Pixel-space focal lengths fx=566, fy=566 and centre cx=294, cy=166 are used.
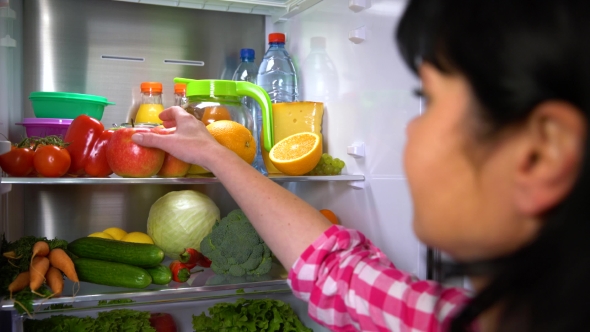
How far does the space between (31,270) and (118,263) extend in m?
0.19

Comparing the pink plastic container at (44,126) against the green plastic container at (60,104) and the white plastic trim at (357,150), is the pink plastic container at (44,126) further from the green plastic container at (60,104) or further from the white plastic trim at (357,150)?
the white plastic trim at (357,150)

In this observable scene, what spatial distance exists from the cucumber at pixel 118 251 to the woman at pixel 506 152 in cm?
94

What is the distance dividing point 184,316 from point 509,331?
133 centimetres

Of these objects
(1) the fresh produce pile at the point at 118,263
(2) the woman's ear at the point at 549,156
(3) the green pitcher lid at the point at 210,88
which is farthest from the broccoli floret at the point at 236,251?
(2) the woman's ear at the point at 549,156

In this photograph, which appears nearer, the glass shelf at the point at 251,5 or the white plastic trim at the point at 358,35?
the white plastic trim at the point at 358,35

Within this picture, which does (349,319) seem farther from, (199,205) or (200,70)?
(200,70)

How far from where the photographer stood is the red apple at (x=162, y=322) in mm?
1482

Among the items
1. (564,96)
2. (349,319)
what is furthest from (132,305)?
(564,96)

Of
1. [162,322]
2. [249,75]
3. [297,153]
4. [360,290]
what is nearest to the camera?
[360,290]

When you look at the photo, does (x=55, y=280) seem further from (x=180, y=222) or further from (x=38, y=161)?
(x=180, y=222)

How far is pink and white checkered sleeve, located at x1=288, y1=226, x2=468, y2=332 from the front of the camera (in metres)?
0.70

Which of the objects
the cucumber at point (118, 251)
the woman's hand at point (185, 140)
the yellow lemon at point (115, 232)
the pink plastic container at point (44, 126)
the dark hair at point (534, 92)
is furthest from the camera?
the yellow lemon at point (115, 232)

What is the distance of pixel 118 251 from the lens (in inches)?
51.6

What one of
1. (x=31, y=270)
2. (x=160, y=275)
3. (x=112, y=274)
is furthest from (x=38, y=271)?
(x=160, y=275)
